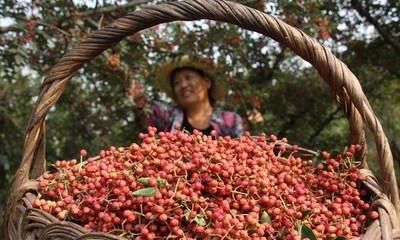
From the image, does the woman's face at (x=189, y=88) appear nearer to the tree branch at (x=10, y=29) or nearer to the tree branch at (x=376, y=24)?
the tree branch at (x=10, y=29)

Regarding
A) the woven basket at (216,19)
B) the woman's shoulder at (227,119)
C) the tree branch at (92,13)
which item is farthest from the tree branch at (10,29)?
the woven basket at (216,19)

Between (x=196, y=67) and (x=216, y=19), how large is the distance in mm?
1542

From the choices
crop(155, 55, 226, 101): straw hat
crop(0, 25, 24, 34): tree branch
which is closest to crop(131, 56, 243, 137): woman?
crop(155, 55, 226, 101): straw hat

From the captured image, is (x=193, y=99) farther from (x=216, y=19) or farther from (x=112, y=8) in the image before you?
(x=216, y=19)

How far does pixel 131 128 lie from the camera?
3232mm

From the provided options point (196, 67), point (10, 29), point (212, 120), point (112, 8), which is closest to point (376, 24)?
point (196, 67)

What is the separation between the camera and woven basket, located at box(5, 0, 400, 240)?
914 millimetres

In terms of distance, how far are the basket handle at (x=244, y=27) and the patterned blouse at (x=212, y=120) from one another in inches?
46.6

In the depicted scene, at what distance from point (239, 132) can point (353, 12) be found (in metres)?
1.45

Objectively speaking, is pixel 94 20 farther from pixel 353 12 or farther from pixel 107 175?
pixel 107 175

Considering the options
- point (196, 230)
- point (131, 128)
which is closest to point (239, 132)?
point (131, 128)

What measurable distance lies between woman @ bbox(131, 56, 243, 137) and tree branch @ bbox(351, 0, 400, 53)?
40.0 inches

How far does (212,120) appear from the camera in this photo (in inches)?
94.0

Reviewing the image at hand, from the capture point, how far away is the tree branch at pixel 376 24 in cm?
318
